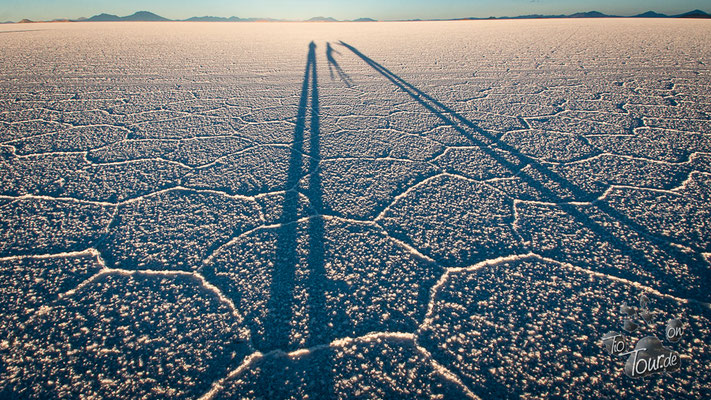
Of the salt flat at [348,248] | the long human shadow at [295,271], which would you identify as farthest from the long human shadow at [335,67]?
the long human shadow at [295,271]

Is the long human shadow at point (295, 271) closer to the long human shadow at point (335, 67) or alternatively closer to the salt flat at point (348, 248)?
the salt flat at point (348, 248)

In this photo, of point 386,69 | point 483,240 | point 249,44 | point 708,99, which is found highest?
point 249,44

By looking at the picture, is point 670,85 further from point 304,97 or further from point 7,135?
point 7,135

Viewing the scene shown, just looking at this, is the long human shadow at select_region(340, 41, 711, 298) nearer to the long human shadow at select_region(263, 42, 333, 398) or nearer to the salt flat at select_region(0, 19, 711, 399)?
the salt flat at select_region(0, 19, 711, 399)

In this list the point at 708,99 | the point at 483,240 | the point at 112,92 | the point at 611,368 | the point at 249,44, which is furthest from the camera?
the point at 249,44

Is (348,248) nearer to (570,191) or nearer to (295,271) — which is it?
(295,271)

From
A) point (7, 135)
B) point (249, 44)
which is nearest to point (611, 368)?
point (7, 135)
